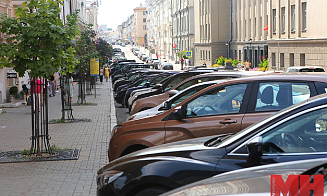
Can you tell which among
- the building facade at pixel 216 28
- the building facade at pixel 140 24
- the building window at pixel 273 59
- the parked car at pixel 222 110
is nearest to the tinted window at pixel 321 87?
the parked car at pixel 222 110

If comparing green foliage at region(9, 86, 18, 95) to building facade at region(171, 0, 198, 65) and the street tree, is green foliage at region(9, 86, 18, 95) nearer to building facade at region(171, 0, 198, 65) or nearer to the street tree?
the street tree

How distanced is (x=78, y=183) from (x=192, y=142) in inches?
138

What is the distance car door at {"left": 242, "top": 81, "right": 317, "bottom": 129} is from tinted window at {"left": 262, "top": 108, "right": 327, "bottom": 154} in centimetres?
209

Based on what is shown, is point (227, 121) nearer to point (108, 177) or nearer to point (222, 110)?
point (222, 110)

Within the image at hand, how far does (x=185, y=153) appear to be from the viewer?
423 centimetres

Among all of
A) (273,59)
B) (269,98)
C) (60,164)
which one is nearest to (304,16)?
(273,59)

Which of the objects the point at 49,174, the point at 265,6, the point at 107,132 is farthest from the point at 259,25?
the point at 49,174

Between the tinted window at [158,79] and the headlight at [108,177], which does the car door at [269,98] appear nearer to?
the headlight at [108,177]

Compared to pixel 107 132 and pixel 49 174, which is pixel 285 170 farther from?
pixel 107 132

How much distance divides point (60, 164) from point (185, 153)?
556 cm

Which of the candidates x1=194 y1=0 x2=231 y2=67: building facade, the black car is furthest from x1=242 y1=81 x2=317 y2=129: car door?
x1=194 y1=0 x2=231 y2=67: building facade

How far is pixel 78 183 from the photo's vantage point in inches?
298

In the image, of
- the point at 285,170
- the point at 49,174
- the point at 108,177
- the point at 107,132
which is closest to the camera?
the point at 285,170

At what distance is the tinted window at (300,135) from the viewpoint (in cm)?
A: 386
